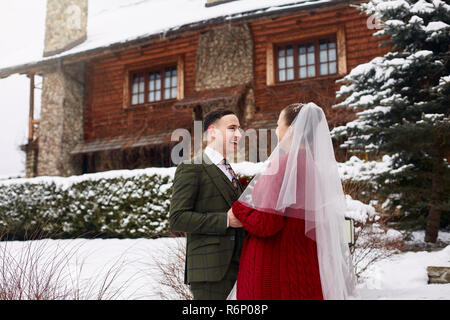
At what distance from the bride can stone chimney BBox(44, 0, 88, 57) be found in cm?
1449

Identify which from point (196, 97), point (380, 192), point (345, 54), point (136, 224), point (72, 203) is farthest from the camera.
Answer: point (196, 97)

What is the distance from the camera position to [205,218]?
7.82 ft

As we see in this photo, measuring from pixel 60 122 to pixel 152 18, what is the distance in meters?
4.90

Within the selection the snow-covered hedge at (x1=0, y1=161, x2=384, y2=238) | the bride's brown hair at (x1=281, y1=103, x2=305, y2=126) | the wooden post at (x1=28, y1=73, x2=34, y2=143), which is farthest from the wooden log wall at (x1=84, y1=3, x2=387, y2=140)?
the bride's brown hair at (x1=281, y1=103, x2=305, y2=126)

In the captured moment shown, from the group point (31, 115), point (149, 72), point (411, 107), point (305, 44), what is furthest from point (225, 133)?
point (31, 115)

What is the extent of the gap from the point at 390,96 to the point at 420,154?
1092mm

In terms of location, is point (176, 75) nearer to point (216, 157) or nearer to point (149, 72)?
point (149, 72)

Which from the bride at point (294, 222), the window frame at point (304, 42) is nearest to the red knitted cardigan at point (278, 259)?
the bride at point (294, 222)

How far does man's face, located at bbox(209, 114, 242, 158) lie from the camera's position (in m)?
2.58

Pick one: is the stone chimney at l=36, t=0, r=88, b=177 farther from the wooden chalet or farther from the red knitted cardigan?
the red knitted cardigan

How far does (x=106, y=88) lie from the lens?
14.7 metres
